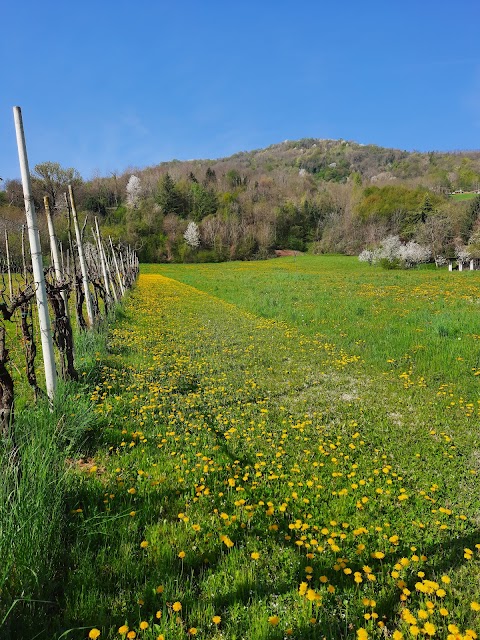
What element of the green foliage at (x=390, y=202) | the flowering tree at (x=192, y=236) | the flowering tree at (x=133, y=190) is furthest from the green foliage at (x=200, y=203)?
the green foliage at (x=390, y=202)

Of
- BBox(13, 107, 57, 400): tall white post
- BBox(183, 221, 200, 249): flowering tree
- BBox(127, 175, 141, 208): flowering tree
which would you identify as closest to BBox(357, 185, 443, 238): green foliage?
BBox(183, 221, 200, 249): flowering tree

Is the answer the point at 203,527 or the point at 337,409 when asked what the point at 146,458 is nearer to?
the point at 203,527

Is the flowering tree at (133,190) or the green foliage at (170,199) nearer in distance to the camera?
the green foliage at (170,199)

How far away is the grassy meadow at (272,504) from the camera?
2771 millimetres

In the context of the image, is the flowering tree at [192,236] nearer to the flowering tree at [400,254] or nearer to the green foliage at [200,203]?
the green foliage at [200,203]

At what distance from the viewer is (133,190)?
113m

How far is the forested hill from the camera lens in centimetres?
7488

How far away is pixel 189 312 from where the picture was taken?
19172mm

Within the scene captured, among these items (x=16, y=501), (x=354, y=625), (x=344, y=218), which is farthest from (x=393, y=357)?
(x=344, y=218)

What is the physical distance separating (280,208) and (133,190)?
45657mm

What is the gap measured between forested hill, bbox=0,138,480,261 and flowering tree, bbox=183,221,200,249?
395 millimetres

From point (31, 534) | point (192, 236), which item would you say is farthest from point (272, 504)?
point (192, 236)

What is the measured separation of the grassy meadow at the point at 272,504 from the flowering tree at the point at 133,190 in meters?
110

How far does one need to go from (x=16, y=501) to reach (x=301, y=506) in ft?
9.43
